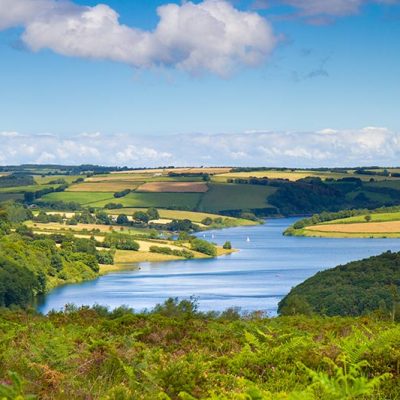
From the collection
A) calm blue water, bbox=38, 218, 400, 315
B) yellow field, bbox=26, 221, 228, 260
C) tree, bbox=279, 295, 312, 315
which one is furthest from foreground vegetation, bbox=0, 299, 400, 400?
yellow field, bbox=26, 221, 228, 260

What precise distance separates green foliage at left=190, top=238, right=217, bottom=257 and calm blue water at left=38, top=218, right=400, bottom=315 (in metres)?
5.29

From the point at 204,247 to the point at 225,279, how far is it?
50743mm

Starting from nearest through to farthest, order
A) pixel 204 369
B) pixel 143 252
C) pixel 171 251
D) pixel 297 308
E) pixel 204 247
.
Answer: pixel 204 369, pixel 297 308, pixel 143 252, pixel 171 251, pixel 204 247

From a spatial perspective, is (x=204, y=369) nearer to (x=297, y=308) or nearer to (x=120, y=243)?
(x=297, y=308)

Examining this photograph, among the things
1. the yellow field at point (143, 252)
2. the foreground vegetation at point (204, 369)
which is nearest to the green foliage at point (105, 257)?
the yellow field at point (143, 252)

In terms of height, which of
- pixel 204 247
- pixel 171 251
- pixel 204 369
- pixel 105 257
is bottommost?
pixel 105 257

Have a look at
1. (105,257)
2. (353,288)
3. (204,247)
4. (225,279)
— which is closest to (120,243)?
(105,257)

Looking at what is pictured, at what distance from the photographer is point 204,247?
182375 millimetres

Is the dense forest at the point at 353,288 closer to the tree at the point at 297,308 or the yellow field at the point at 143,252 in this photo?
the tree at the point at 297,308

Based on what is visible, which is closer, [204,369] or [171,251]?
[204,369]

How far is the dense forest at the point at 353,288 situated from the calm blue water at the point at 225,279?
459 centimetres

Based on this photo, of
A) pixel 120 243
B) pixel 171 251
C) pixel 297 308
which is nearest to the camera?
pixel 297 308

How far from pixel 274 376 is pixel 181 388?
2.42 m

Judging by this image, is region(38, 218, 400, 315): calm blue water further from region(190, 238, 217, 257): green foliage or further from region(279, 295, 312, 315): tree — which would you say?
region(279, 295, 312, 315): tree
